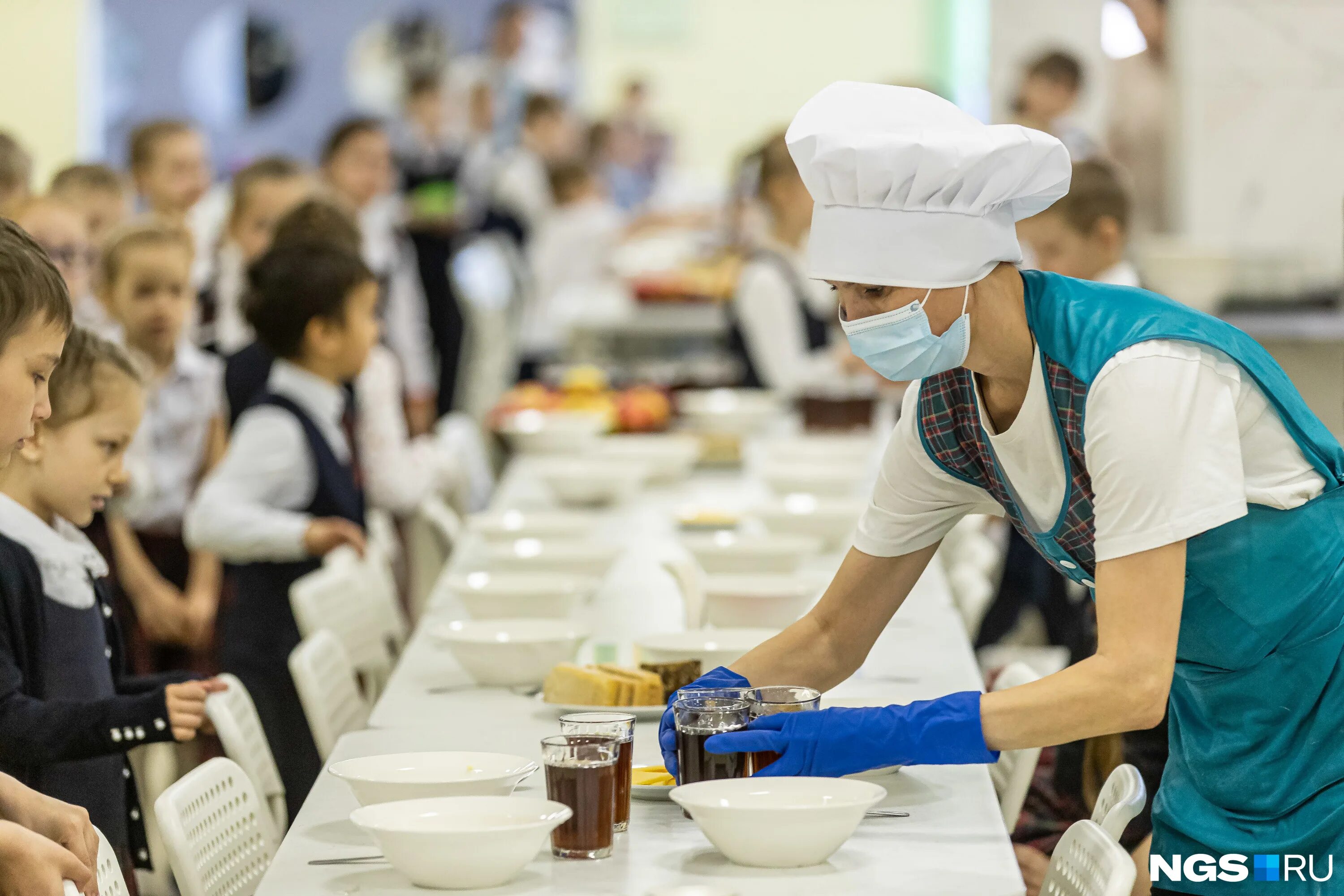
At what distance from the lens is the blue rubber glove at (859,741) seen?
172 cm

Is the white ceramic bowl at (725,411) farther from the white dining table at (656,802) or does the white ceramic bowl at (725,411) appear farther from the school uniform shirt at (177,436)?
the white dining table at (656,802)

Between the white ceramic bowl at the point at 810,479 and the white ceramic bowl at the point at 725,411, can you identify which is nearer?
the white ceramic bowl at the point at 810,479

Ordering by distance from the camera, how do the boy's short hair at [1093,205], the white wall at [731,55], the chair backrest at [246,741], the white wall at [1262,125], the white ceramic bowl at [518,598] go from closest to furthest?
1. the chair backrest at [246,741]
2. the white ceramic bowl at [518,598]
3. the boy's short hair at [1093,205]
4. the white wall at [1262,125]
5. the white wall at [731,55]

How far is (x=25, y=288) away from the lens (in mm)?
1858

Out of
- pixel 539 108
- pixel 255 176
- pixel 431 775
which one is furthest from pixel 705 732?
pixel 539 108

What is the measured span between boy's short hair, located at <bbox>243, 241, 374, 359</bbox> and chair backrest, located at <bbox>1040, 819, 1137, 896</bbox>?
2211mm

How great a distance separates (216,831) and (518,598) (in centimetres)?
84

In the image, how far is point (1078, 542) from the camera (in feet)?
6.18

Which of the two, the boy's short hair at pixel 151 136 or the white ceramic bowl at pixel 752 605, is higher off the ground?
the boy's short hair at pixel 151 136

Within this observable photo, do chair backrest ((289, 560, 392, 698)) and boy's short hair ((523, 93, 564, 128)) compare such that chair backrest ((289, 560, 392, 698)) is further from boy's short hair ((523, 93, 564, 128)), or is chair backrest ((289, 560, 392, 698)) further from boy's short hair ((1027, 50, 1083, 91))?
boy's short hair ((523, 93, 564, 128))

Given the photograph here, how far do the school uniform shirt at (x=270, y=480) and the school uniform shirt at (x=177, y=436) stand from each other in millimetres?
685

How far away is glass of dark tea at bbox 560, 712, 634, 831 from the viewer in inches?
67.0

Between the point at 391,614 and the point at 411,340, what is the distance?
157 inches

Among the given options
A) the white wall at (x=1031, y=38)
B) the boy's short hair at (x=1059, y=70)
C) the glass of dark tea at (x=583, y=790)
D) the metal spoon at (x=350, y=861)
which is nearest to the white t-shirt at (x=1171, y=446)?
the glass of dark tea at (x=583, y=790)
